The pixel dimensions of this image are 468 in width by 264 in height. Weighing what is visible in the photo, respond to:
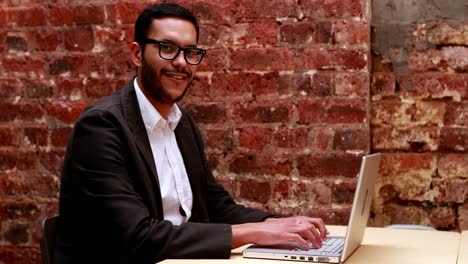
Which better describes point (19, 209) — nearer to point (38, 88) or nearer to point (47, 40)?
point (38, 88)

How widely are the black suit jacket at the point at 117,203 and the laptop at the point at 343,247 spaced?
0.33 feet

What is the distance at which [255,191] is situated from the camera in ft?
9.29

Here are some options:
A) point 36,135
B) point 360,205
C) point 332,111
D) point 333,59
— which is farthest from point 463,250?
point 36,135

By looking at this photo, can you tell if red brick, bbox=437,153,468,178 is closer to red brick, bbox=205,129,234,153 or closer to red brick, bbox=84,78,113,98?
red brick, bbox=205,129,234,153

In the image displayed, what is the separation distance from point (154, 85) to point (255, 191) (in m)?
0.77

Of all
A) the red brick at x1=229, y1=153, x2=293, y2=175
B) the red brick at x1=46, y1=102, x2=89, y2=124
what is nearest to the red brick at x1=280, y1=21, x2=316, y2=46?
the red brick at x1=229, y1=153, x2=293, y2=175

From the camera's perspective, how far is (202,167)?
8.06 ft

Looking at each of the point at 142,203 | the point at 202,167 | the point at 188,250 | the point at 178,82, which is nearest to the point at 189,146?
the point at 202,167

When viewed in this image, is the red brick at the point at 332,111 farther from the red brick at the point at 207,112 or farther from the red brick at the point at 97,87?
the red brick at the point at 97,87

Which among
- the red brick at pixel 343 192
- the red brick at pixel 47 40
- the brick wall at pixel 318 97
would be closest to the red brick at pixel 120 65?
the brick wall at pixel 318 97

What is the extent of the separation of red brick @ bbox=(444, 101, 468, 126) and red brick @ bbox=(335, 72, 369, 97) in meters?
0.35

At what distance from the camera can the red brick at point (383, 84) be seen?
9.30 feet

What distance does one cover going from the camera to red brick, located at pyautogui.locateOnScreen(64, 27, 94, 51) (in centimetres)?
296

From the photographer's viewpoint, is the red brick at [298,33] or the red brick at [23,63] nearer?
the red brick at [298,33]
